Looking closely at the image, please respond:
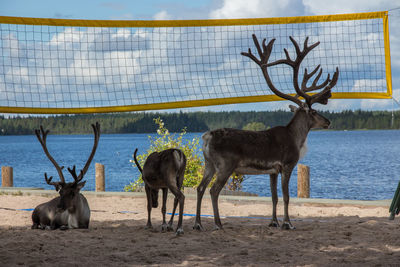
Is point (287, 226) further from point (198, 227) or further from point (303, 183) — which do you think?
point (303, 183)

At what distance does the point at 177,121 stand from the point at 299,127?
33048 mm

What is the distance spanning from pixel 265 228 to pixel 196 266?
194 cm

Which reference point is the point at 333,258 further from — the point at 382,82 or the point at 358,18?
the point at 358,18

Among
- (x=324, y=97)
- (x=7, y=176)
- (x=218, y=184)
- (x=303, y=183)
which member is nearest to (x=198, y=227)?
(x=218, y=184)

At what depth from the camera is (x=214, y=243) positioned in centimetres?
560

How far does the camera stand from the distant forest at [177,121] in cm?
2528

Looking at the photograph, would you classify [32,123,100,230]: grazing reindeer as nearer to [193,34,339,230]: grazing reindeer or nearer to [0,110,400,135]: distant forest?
[193,34,339,230]: grazing reindeer

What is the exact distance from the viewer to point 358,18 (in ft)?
32.2

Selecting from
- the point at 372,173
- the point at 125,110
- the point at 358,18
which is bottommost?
the point at 372,173

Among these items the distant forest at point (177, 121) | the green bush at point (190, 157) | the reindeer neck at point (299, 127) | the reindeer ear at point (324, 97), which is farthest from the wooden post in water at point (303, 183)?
the distant forest at point (177, 121)

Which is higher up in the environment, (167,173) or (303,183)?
(167,173)

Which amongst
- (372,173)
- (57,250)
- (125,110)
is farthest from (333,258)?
(372,173)

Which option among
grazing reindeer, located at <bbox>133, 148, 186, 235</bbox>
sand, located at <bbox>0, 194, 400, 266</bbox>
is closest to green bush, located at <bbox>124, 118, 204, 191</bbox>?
sand, located at <bbox>0, 194, 400, 266</bbox>

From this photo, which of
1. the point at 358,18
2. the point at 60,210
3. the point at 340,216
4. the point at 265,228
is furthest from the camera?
the point at 358,18
